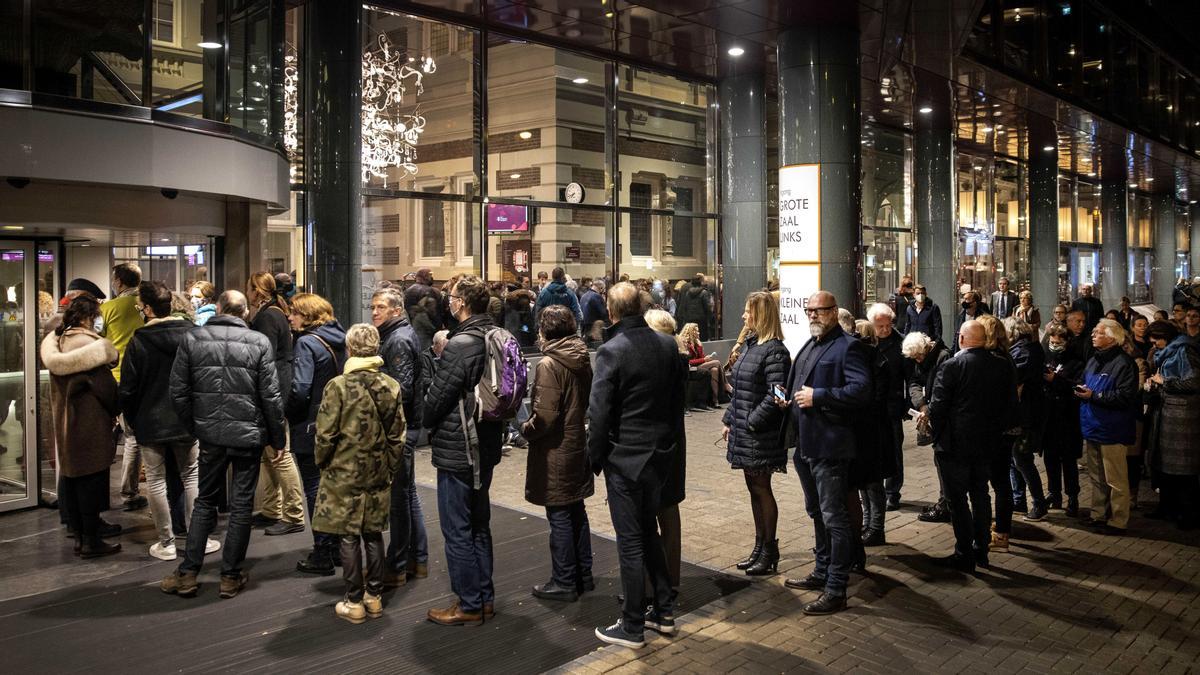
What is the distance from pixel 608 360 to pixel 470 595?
1.72m

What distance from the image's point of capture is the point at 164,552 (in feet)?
23.6

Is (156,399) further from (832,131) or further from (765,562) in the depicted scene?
(832,131)

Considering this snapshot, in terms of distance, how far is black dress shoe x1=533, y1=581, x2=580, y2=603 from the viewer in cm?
633

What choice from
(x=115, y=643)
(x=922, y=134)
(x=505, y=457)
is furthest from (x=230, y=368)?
(x=922, y=134)

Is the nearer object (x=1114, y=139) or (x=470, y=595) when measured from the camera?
(x=470, y=595)

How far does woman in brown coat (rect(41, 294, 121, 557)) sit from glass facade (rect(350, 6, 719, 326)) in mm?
5367

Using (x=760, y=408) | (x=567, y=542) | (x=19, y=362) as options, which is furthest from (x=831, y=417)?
(x=19, y=362)

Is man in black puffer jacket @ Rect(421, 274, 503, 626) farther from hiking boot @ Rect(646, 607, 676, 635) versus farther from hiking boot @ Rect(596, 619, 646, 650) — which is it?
hiking boot @ Rect(646, 607, 676, 635)

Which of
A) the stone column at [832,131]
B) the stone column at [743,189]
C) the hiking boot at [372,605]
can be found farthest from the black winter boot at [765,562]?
the stone column at [743,189]

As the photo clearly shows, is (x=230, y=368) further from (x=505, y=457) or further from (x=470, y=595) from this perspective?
(x=505, y=457)

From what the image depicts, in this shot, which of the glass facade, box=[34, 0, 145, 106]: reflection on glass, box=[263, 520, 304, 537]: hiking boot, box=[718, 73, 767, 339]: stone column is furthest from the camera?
Result: box=[718, 73, 767, 339]: stone column

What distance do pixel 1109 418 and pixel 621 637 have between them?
197 inches

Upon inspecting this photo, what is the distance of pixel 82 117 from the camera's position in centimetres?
805

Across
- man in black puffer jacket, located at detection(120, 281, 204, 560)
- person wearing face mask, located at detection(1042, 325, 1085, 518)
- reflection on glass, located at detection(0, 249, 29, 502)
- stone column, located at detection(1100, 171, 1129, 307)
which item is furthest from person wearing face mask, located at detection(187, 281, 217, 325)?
stone column, located at detection(1100, 171, 1129, 307)
